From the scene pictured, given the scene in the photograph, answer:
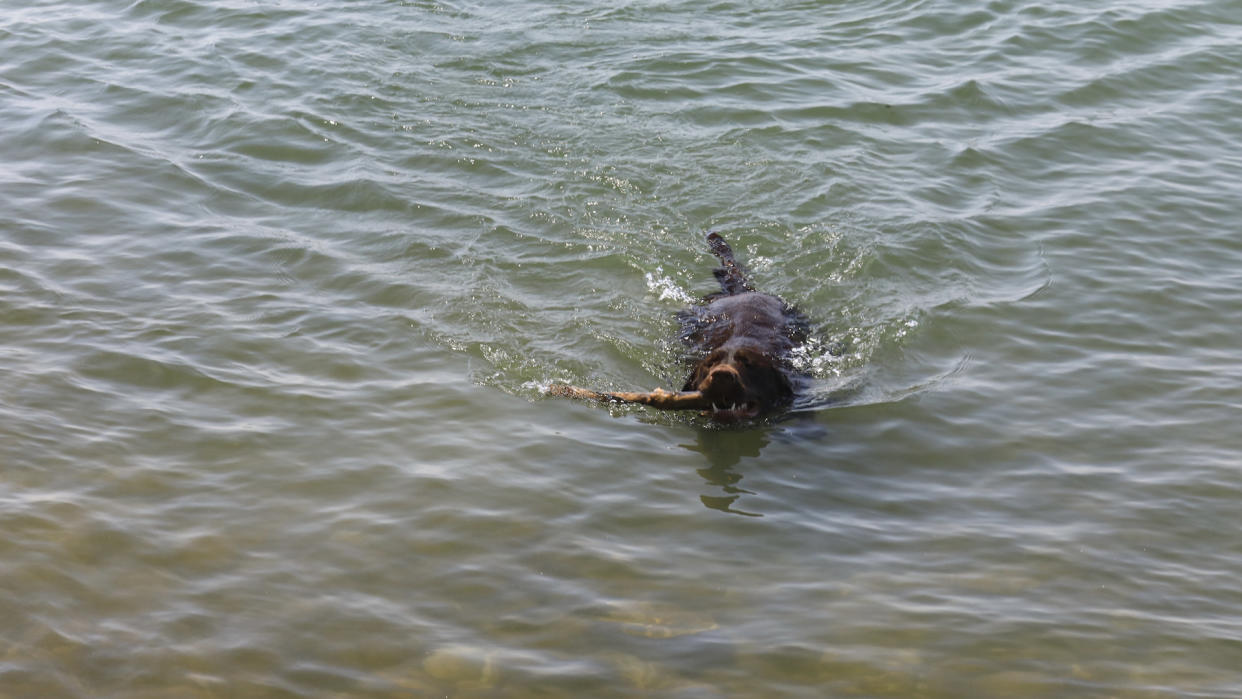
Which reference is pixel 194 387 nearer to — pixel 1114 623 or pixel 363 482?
pixel 363 482

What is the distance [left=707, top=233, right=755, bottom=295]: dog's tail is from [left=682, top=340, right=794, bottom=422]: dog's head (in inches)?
44.7

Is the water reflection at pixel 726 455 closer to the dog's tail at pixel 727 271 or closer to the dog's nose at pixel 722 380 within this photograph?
the dog's nose at pixel 722 380

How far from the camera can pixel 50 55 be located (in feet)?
39.1

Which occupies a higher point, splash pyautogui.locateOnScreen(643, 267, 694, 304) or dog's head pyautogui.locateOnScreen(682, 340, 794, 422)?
splash pyautogui.locateOnScreen(643, 267, 694, 304)

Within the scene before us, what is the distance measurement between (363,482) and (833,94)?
6.82 metres

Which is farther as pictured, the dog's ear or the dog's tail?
the dog's tail

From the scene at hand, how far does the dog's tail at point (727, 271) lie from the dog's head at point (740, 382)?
3.73 feet

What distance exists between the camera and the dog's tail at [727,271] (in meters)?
7.69

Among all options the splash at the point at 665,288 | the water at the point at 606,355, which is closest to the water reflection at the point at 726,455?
the water at the point at 606,355

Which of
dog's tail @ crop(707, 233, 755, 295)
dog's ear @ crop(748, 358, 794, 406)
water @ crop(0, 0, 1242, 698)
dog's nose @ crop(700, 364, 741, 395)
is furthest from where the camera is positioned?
dog's tail @ crop(707, 233, 755, 295)

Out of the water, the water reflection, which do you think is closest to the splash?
the water

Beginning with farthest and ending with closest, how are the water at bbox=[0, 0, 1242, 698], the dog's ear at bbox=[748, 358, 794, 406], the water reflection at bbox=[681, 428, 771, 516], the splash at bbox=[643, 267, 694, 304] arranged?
the splash at bbox=[643, 267, 694, 304], the dog's ear at bbox=[748, 358, 794, 406], the water reflection at bbox=[681, 428, 771, 516], the water at bbox=[0, 0, 1242, 698]

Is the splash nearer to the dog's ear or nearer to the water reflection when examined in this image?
the dog's ear

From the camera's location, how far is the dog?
611cm
